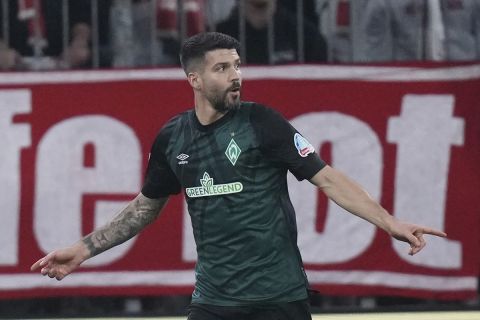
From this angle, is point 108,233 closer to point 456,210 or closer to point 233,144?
point 233,144

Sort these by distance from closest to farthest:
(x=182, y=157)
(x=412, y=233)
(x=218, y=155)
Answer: (x=412, y=233), (x=218, y=155), (x=182, y=157)

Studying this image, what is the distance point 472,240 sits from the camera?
27.2 ft

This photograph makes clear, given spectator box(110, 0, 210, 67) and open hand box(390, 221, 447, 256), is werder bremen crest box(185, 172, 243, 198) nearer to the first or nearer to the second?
open hand box(390, 221, 447, 256)

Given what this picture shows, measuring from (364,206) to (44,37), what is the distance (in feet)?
12.5

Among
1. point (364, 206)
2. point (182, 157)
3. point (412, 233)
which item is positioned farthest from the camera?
point (182, 157)

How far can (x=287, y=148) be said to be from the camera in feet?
16.8

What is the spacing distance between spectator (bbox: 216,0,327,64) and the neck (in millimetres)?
2983

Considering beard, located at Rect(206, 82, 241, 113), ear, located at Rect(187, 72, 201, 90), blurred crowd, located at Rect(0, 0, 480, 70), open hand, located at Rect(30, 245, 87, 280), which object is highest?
blurred crowd, located at Rect(0, 0, 480, 70)

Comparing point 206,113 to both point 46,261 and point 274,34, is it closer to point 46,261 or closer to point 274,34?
point 46,261

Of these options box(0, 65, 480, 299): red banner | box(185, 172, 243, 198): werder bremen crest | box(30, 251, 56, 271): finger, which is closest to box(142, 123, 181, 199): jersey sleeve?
box(185, 172, 243, 198): werder bremen crest

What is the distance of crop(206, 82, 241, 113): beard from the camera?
17.1 feet

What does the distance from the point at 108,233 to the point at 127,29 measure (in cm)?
292

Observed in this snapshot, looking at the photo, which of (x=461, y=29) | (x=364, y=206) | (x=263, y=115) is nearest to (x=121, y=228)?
(x=263, y=115)

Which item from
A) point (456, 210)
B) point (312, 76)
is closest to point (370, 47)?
point (312, 76)
